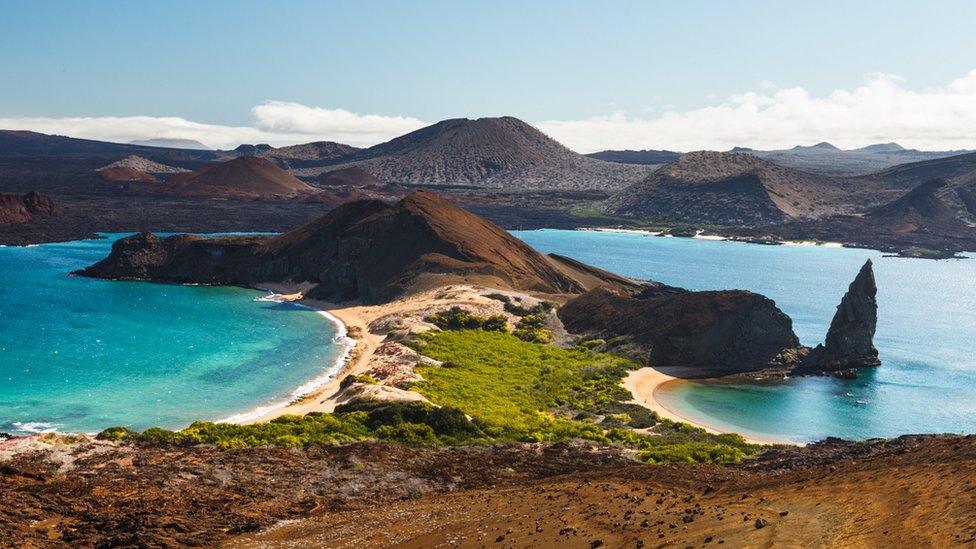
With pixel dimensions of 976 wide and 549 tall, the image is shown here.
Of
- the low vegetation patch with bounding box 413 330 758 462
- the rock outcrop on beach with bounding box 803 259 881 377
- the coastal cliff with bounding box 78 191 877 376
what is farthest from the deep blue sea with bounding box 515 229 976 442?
the low vegetation patch with bounding box 413 330 758 462

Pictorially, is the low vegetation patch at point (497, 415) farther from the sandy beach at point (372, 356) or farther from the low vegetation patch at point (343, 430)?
the sandy beach at point (372, 356)

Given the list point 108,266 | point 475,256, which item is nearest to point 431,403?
point 475,256

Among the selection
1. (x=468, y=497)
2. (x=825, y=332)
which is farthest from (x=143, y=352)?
(x=825, y=332)

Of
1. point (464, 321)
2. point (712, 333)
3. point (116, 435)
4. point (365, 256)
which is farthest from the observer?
point (365, 256)

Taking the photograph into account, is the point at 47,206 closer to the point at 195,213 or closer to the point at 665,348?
the point at 195,213

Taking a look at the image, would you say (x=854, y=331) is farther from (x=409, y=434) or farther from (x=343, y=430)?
(x=343, y=430)

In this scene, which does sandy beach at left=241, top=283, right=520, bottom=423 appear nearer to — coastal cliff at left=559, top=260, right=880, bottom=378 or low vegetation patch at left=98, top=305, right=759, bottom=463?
A: low vegetation patch at left=98, top=305, right=759, bottom=463

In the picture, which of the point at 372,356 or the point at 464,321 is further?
the point at 464,321
